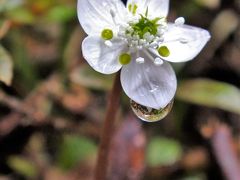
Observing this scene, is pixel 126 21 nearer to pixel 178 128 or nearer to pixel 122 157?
pixel 122 157

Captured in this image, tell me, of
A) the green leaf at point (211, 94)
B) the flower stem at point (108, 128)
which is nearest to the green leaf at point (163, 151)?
the green leaf at point (211, 94)

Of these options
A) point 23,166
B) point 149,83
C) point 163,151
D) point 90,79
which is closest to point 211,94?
point 163,151

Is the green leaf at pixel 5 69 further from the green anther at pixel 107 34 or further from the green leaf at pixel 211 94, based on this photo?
the green leaf at pixel 211 94

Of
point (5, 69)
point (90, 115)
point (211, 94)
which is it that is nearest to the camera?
point (5, 69)

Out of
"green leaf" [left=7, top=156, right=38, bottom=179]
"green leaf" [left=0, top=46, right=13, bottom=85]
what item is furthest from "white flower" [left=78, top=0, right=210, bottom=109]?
"green leaf" [left=7, top=156, right=38, bottom=179]

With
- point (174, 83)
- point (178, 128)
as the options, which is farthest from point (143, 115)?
point (178, 128)

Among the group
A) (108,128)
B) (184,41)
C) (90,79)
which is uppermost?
(184,41)

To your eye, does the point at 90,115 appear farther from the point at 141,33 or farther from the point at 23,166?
the point at 141,33

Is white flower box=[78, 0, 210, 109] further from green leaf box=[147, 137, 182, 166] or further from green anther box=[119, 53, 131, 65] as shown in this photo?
green leaf box=[147, 137, 182, 166]
